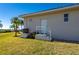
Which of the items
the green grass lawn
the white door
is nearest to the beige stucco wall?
the white door

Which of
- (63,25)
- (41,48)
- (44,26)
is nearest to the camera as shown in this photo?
(41,48)

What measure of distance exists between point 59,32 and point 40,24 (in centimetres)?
257

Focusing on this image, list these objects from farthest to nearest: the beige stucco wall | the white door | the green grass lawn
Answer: the white door
the beige stucco wall
the green grass lawn

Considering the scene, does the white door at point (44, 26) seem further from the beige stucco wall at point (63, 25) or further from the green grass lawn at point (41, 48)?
the green grass lawn at point (41, 48)

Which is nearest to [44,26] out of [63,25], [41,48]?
[63,25]

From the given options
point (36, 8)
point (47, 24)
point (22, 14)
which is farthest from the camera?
point (22, 14)

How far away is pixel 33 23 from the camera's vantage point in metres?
15.5

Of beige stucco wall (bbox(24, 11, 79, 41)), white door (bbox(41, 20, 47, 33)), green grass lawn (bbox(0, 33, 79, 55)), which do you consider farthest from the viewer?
white door (bbox(41, 20, 47, 33))

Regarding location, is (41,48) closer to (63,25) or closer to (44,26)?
(63,25)

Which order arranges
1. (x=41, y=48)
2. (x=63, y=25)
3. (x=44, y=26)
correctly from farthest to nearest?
(x=44, y=26) < (x=63, y=25) < (x=41, y=48)

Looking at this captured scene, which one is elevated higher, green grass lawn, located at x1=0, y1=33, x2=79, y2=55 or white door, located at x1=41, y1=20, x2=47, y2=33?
white door, located at x1=41, y1=20, x2=47, y2=33

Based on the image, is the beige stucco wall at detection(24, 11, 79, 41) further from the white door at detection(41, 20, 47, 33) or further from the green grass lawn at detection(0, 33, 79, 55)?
the green grass lawn at detection(0, 33, 79, 55)

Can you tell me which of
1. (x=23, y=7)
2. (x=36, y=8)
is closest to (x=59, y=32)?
(x=36, y=8)
